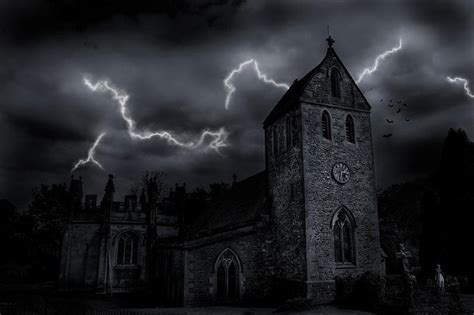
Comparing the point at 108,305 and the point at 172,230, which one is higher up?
the point at 172,230

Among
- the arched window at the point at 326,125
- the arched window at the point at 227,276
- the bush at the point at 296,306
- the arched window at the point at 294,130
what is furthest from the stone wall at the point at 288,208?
the arched window at the point at 227,276

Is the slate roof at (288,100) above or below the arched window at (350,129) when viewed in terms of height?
above

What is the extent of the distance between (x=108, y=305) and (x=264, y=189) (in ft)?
43.6

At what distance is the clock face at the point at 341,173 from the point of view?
22422mm

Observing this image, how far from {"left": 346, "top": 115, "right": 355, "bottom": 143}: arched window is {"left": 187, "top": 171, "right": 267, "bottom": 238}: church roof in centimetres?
693

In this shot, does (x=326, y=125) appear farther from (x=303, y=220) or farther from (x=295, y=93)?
(x=303, y=220)

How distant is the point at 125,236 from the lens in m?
34.7

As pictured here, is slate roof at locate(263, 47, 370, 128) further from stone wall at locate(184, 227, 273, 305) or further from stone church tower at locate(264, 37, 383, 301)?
Result: stone wall at locate(184, 227, 273, 305)

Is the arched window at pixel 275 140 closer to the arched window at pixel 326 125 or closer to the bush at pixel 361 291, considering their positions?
the arched window at pixel 326 125

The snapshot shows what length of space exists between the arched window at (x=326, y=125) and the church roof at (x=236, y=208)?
626 centimetres

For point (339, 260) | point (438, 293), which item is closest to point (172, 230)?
point (339, 260)

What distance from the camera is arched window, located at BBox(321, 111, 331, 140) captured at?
23281 millimetres

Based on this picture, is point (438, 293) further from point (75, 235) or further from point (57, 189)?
point (57, 189)

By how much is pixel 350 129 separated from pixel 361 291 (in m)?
10.1
